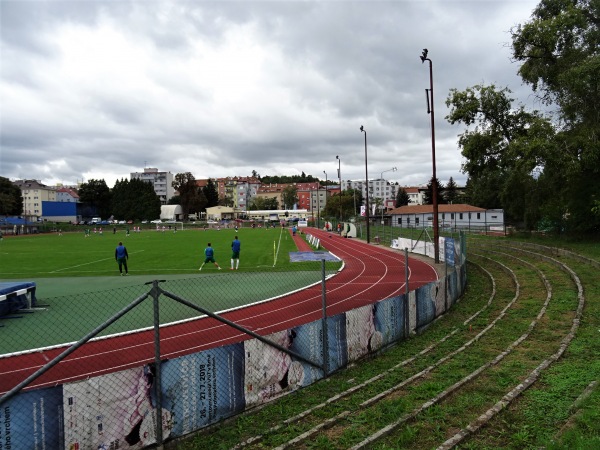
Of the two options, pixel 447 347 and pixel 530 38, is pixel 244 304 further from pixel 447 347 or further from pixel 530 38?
pixel 530 38

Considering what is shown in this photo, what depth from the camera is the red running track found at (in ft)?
29.3

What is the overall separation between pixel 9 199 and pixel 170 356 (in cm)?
11213

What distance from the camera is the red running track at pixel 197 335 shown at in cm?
894

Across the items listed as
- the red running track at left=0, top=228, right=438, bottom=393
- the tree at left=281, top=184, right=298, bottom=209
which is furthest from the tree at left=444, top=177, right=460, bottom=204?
the red running track at left=0, top=228, right=438, bottom=393

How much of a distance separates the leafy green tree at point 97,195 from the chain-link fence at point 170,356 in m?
126

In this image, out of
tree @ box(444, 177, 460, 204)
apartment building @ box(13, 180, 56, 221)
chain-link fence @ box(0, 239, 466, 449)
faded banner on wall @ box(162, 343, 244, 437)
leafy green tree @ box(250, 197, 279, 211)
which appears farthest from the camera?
leafy green tree @ box(250, 197, 279, 211)

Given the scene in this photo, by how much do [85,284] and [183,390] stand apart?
16364 mm

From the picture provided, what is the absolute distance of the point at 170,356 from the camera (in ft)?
31.3

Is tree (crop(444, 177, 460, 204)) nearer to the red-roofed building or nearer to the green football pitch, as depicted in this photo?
the red-roofed building

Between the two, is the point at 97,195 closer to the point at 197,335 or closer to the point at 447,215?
the point at 447,215

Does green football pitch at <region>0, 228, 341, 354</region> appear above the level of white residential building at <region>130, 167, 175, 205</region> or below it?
below

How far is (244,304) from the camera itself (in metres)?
14.5

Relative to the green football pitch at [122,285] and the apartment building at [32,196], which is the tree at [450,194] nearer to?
the green football pitch at [122,285]

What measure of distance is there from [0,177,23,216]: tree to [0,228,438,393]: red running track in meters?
105
